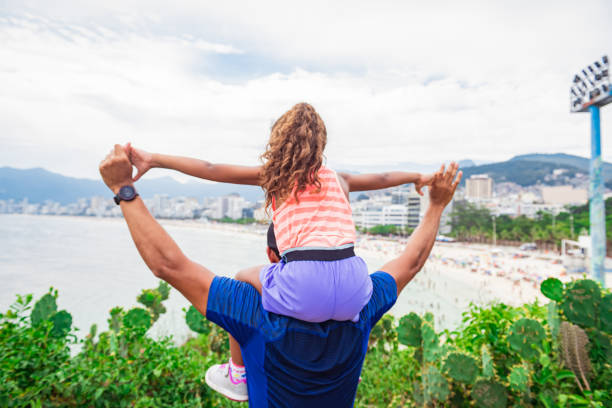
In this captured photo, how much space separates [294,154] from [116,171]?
507 millimetres

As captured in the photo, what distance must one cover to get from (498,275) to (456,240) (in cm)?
2256

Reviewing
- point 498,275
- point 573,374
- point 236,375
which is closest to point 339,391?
point 236,375

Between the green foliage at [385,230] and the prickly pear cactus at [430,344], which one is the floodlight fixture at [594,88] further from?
the green foliage at [385,230]

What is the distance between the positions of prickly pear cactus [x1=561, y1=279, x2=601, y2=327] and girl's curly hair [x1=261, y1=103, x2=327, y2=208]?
2185 millimetres

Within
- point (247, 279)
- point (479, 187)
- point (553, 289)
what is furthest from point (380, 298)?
point (479, 187)

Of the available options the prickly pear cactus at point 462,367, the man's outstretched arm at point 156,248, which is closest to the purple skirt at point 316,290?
the man's outstretched arm at point 156,248

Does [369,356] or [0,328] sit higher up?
[0,328]

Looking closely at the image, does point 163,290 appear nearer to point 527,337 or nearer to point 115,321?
point 115,321

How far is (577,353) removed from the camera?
2.20 metres

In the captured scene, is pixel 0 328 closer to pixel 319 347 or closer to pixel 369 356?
pixel 319 347

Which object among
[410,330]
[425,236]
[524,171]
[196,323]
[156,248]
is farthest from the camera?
[524,171]

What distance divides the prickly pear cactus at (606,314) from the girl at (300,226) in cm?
203

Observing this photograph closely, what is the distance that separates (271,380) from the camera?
3.16ft

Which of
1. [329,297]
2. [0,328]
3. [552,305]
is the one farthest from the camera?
[552,305]
